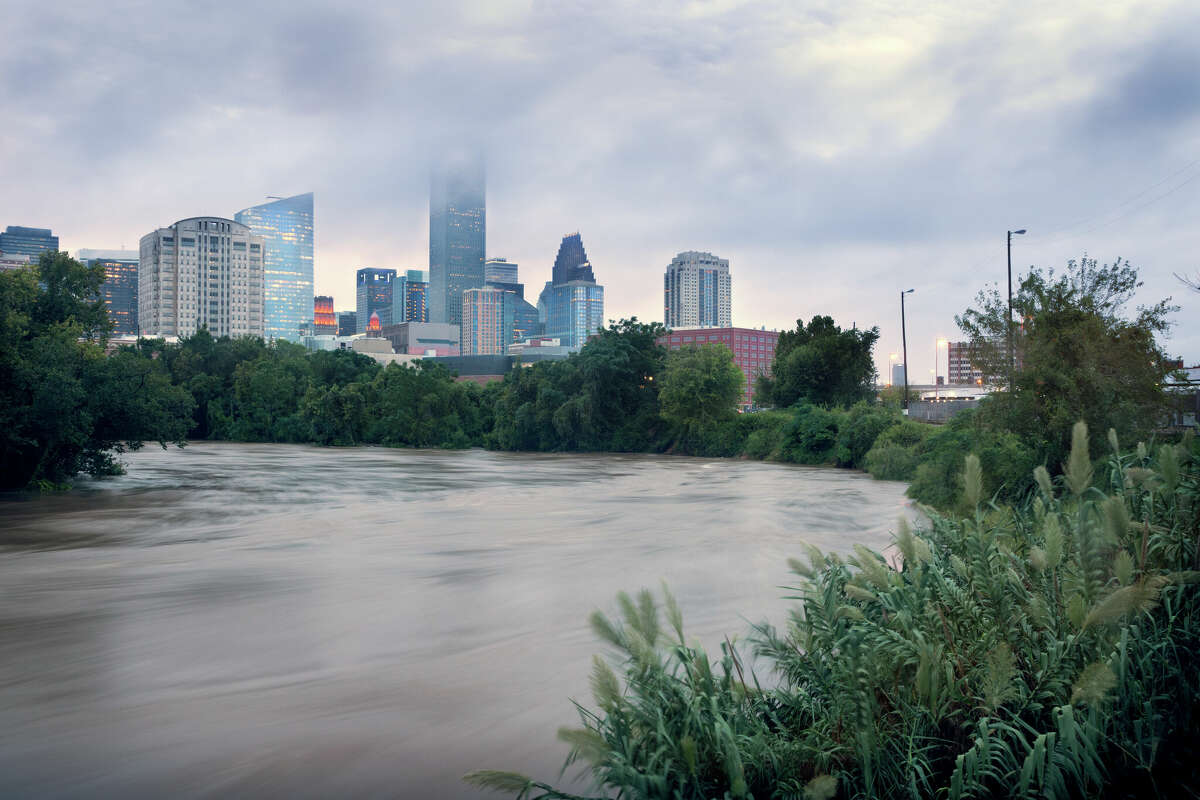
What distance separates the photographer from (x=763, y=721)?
3.51 meters

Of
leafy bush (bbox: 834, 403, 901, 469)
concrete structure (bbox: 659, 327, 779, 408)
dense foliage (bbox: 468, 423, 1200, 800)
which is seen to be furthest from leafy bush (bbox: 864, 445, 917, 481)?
concrete structure (bbox: 659, 327, 779, 408)

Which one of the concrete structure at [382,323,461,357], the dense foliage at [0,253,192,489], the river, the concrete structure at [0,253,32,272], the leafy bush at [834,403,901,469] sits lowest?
the river

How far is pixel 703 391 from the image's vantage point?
44688 millimetres

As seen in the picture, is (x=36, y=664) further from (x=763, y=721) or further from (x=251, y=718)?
(x=763, y=721)

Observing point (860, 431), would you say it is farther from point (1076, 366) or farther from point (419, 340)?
point (419, 340)

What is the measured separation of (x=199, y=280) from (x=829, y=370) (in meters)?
168

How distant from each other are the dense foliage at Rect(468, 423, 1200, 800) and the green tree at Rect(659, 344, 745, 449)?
134 ft

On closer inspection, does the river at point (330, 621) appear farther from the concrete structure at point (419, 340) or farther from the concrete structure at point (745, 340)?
the concrete structure at point (419, 340)

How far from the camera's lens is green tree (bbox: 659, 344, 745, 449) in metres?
44.6

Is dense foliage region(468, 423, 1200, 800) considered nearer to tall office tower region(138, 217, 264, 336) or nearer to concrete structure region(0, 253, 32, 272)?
concrete structure region(0, 253, 32, 272)

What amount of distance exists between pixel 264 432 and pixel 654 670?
6482 centimetres

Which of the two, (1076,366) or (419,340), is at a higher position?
(419,340)

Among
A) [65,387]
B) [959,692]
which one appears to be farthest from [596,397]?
[959,692]

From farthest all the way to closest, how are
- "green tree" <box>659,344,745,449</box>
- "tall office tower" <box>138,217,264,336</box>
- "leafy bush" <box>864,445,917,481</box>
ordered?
"tall office tower" <box>138,217,264,336</box>
"green tree" <box>659,344,745,449</box>
"leafy bush" <box>864,445,917,481</box>
